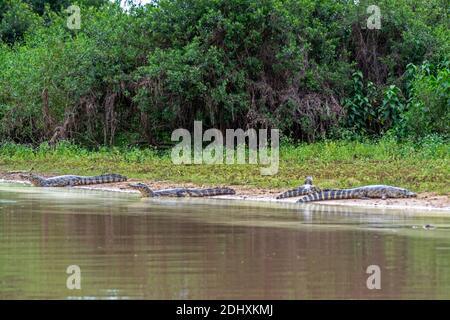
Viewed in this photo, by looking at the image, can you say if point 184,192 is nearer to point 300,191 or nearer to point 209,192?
point 209,192

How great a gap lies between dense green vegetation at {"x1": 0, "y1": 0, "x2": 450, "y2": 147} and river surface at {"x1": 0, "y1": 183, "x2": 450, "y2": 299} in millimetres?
11174

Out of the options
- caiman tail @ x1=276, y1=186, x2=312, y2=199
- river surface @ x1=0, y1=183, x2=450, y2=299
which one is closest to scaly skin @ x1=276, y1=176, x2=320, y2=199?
caiman tail @ x1=276, y1=186, x2=312, y2=199

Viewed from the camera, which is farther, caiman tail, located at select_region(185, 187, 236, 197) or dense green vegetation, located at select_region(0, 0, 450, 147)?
dense green vegetation, located at select_region(0, 0, 450, 147)

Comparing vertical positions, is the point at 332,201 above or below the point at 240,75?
below

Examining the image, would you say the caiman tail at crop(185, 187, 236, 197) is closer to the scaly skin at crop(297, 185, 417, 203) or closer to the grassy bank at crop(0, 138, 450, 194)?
the grassy bank at crop(0, 138, 450, 194)

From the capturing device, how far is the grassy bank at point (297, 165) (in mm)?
18578

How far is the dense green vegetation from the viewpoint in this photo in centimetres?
2644

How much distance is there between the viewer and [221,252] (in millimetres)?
9844

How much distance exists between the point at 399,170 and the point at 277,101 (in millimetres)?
8398

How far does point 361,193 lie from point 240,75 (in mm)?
10958

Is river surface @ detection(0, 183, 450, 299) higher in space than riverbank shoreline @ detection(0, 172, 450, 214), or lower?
lower

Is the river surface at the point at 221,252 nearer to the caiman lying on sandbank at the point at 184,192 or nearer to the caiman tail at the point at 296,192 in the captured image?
the caiman tail at the point at 296,192

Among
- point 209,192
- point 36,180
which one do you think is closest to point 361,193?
point 209,192

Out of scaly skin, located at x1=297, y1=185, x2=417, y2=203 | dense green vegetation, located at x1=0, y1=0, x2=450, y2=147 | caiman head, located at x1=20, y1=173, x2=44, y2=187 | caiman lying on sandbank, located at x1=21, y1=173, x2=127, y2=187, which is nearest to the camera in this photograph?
scaly skin, located at x1=297, y1=185, x2=417, y2=203
